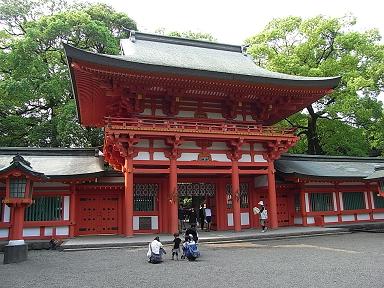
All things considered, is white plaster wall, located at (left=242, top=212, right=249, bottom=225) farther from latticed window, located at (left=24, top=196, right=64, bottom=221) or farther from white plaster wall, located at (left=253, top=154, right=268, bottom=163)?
latticed window, located at (left=24, top=196, right=64, bottom=221)

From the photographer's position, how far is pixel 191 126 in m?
16.9

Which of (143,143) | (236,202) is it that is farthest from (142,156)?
(236,202)

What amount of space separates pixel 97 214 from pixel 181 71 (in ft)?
27.8

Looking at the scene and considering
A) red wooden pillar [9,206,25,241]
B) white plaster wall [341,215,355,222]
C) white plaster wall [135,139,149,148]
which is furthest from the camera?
white plaster wall [341,215,355,222]

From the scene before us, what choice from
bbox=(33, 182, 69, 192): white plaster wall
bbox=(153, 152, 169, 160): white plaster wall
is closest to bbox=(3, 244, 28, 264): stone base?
bbox=(33, 182, 69, 192): white plaster wall

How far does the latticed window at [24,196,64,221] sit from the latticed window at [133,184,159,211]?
142 inches

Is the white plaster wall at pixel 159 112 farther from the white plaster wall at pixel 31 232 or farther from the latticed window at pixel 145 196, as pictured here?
the white plaster wall at pixel 31 232

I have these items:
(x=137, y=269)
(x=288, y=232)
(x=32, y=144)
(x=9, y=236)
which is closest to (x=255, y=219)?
(x=288, y=232)

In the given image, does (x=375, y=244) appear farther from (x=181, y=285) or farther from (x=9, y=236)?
(x=9, y=236)

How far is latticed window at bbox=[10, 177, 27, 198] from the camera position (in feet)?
41.6

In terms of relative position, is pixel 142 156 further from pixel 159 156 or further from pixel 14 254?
pixel 14 254

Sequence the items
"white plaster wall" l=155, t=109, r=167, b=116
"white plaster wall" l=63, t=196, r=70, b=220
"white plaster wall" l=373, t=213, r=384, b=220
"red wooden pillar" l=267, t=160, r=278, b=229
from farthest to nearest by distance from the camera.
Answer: "white plaster wall" l=373, t=213, r=384, b=220, "red wooden pillar" l=267, t=160, r=278, b=229, "white plaster wall" l=155, t=109, r=167, b=116, "white plaster wall" l=63, t=196, r=70, b=220

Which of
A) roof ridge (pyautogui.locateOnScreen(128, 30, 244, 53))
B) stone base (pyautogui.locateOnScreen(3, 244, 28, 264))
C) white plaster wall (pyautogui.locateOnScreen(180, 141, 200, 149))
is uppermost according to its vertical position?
roof ridge (pyautogui.locateOnScreen(128, 30, 244, 53))

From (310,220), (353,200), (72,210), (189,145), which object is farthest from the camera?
(353,200)
